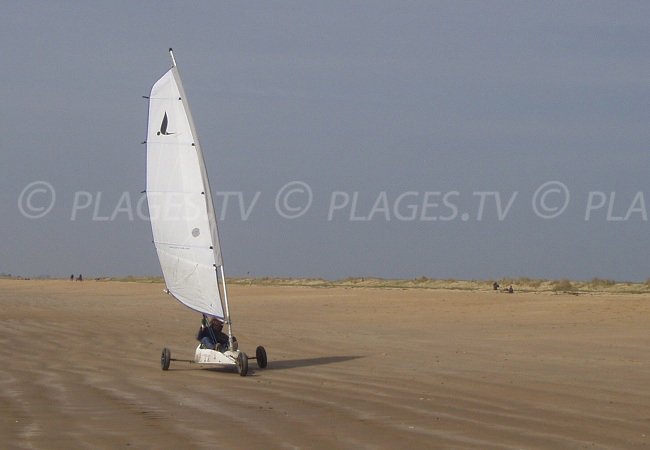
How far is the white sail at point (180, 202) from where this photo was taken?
15.9m

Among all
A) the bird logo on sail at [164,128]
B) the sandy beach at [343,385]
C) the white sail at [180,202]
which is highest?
the bird logo on sail at [164,128]

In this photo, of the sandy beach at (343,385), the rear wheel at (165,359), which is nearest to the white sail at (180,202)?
the rear wheel at (165,359)

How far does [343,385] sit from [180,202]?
4.35 metres

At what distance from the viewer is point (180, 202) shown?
52.9 ft

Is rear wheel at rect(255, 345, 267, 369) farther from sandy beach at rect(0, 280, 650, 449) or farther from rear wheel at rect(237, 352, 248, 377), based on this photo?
rear wheel at rect(237, 352, 248, 377)

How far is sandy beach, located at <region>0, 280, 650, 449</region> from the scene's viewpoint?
9.32m

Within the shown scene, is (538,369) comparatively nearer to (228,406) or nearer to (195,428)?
(228,406)

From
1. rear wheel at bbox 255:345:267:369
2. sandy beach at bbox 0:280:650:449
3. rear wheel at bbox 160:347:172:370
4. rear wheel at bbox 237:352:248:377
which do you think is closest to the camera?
sandy beach at bbox 0:280:650:449

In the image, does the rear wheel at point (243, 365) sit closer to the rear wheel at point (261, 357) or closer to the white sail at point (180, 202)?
the rear wheel at point (261, 357)

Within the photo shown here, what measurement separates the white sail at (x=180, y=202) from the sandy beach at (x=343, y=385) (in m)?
1.22

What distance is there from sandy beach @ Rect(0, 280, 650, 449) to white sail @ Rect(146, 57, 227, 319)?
1.22 metres

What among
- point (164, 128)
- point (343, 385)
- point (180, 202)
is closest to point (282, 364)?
point (180, 202)

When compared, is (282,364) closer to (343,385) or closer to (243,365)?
(243,365)

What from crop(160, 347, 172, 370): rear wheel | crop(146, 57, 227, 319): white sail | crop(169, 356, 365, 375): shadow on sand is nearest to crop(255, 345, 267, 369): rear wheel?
crop(169, 356, 365, 375): shadow on sand
